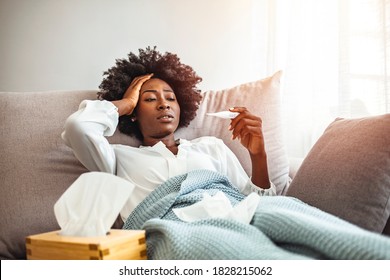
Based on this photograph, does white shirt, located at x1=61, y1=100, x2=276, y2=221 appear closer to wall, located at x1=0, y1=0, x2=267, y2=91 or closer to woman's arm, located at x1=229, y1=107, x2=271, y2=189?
woman's arm, located at x1=229, y1=107, x2=271, y2=189

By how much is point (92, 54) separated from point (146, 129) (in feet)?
1.62

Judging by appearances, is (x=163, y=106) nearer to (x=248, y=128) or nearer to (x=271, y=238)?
(x=248, y=128)

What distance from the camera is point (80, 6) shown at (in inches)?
66.5

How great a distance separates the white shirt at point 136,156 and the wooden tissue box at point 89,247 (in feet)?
1.42

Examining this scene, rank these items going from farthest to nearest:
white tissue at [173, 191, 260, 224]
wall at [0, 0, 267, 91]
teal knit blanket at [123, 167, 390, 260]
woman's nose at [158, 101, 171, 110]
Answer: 1. wall at [0, 0, 267, 91]
2. woman's nose at [158, 101, 171, 110]
3. white tissue at [173, 191, 260, 224]
4. teal knit blanket at [123, 167, 390, 260]

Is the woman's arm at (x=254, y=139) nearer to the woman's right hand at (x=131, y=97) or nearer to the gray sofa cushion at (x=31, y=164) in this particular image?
the woman's right hand at (x=131, y=97)

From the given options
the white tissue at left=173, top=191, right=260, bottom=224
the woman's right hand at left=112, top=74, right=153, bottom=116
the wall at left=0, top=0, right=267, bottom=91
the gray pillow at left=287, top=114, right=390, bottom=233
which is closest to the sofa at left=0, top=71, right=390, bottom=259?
the gray pillow at left=287, top=114, right=390, bottom=233

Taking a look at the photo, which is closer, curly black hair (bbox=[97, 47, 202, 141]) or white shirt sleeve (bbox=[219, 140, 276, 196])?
white shirt sleeve (bbox=[219, 140, 276, 196])

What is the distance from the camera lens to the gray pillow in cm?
90

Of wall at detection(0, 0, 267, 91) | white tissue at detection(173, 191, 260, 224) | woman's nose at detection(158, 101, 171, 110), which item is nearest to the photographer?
white tissue at detection(173, 191, 260, 224)

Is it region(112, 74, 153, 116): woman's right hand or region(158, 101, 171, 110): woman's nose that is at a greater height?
region(112, 74, 153, 116): woman's right hand

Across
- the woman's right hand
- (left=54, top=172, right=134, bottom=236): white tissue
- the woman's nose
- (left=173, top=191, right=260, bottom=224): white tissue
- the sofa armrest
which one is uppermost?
the woman's right hand

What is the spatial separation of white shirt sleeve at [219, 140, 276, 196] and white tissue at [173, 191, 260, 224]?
12.5 inches
